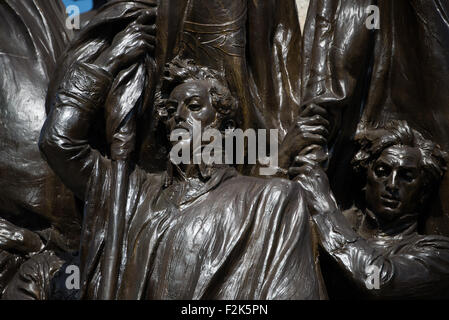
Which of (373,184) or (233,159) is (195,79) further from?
(373,184)

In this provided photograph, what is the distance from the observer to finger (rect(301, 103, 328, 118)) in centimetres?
388

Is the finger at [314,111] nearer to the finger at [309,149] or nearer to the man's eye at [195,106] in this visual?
the finger at [309,149]

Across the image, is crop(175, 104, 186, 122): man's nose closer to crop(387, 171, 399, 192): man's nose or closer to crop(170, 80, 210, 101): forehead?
crop(170, 80, 210, 101): forehead

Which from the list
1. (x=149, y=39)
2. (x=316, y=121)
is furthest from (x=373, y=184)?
(x=149, y=39)

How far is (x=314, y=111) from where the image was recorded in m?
3.88

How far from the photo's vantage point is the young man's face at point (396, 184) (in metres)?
3.82

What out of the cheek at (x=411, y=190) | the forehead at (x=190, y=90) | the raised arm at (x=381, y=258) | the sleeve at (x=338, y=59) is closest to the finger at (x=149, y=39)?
the forehead at (x=190, y=90)

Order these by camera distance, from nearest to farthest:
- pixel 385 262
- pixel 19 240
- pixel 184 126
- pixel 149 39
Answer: pixel 385 262 → pixel 184 126 → pixel 149 39 → pixel 19 240

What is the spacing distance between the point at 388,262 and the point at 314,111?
57cm

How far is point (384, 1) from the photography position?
402 centimetres

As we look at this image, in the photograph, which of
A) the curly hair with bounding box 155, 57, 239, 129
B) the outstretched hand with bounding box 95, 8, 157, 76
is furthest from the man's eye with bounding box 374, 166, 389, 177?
the outstretched hand with bounding box 95, 8, 157, 76

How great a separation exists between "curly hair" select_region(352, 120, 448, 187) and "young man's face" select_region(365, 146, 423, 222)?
0.10 ft

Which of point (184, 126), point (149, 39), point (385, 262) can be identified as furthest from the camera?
point (149, 39)
